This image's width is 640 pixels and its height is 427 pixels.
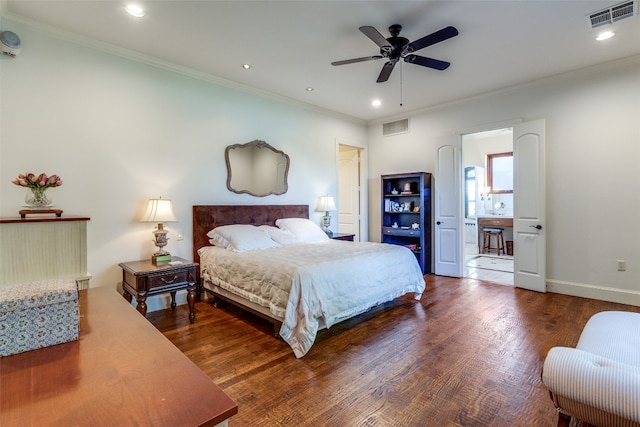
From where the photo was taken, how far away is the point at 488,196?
7.77 meters

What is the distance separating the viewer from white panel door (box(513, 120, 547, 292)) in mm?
4062

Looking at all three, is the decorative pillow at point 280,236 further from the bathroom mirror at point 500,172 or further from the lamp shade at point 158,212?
the bathroom mirror at point 500,172

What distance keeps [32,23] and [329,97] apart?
11.0 feet

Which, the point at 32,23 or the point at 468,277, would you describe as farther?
the point at 468,277

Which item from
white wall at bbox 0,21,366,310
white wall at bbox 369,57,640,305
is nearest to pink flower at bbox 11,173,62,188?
white wall at bbox 0,21,366,310

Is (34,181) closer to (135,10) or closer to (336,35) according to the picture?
(135,10)

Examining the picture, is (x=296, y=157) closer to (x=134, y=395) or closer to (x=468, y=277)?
(x=468, y=277)

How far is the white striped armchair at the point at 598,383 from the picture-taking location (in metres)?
1.22

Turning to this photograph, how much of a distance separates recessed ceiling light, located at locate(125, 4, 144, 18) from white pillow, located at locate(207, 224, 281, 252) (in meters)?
2.22

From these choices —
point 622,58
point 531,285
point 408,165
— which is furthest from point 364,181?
point 622,58

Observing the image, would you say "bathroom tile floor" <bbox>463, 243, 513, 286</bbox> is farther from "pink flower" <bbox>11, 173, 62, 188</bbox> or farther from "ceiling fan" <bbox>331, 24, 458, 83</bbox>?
"pink flower" <bbox>11, 173, 62, 188</bbox>

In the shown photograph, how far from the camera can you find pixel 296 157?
193 inches

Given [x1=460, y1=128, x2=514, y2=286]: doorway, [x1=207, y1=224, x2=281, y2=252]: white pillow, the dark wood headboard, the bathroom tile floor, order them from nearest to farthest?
[x1=207, y1=224, x2=281, y2=252]: white pillow → the dark wood headboard → the bathroom tile floor → [x1=460, y1=128, x2=514, y2=286]: doorway

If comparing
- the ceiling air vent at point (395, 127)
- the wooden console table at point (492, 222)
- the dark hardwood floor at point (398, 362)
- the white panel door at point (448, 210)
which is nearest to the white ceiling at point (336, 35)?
the white panel door at point (448, 210)
